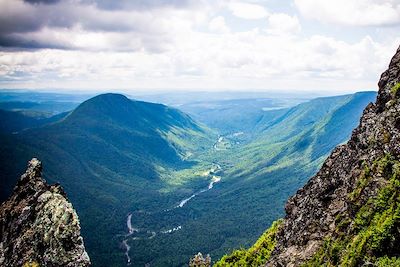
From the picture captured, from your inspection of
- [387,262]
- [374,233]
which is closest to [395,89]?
[374,233]

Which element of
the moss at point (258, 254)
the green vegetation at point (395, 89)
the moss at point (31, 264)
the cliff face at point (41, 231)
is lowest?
the moss at point (258, 254)

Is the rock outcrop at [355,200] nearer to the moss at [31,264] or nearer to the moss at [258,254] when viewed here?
the moss at [258,254]

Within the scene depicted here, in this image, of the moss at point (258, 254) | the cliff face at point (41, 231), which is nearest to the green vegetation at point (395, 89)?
the moss at point (258, 254)

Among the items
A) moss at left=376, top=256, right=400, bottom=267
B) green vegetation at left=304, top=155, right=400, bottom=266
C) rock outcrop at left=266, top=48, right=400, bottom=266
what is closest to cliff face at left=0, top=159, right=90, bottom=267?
green vegetation at left=304, top=155, right=400, bottom=266

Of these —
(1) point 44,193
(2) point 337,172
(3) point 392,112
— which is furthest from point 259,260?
(1) point 44,193

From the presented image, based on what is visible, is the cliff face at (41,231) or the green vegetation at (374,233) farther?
the cliff face at (41,231)

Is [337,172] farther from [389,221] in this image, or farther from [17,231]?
[17,231]

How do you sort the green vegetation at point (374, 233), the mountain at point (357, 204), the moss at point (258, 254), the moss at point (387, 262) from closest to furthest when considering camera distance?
the moss at point (387, 262) < the green vegetation at point (374, 233) < the mountain at point (357, 204) < the moss at point (258, 254)

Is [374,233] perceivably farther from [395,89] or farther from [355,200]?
[395,89]
